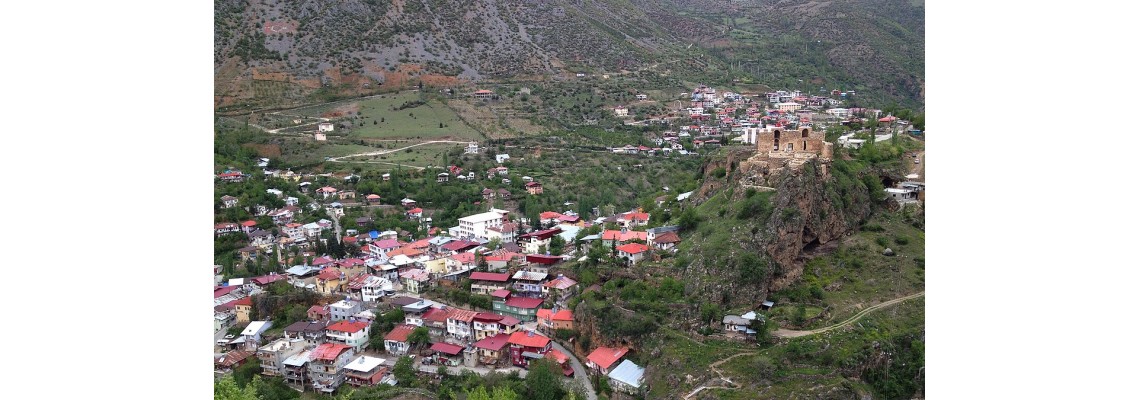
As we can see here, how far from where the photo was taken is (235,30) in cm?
2627

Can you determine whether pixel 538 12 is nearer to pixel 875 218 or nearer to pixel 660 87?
pixel 660 87

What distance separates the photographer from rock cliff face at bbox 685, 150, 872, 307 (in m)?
9.61

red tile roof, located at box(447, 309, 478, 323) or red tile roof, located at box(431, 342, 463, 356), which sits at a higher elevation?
red tile roof, located at box(447, 309, 478, 323)

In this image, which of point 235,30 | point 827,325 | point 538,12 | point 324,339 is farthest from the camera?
point 538,12

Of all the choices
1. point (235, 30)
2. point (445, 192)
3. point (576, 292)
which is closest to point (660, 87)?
point (445, 192)

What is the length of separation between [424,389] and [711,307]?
3536mm

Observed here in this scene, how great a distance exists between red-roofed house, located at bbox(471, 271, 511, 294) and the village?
2cm

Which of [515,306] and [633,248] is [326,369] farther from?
[633,248]

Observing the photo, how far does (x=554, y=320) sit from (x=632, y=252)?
5.12 ft

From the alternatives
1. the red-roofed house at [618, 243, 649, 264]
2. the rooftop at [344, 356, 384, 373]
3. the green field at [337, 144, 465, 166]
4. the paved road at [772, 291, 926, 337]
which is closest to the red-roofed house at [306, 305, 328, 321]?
the rooftop at [344, 356, 384, 373]

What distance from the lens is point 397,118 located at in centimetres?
2564

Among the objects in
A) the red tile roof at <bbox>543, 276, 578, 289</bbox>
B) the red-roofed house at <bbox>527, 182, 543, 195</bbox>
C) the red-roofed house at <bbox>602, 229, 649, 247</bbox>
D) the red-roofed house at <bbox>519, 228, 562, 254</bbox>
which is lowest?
the red tile roof at <bbox>543, 276, 578, 289</bbox>

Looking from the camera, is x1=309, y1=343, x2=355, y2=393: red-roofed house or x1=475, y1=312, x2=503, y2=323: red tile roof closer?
x1=309, y1=343, x2=355, y2=393: red-roofed house

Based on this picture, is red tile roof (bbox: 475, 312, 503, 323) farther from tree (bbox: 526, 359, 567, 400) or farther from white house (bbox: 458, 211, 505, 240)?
white house (bbox: 458, 211, 505, 240)
